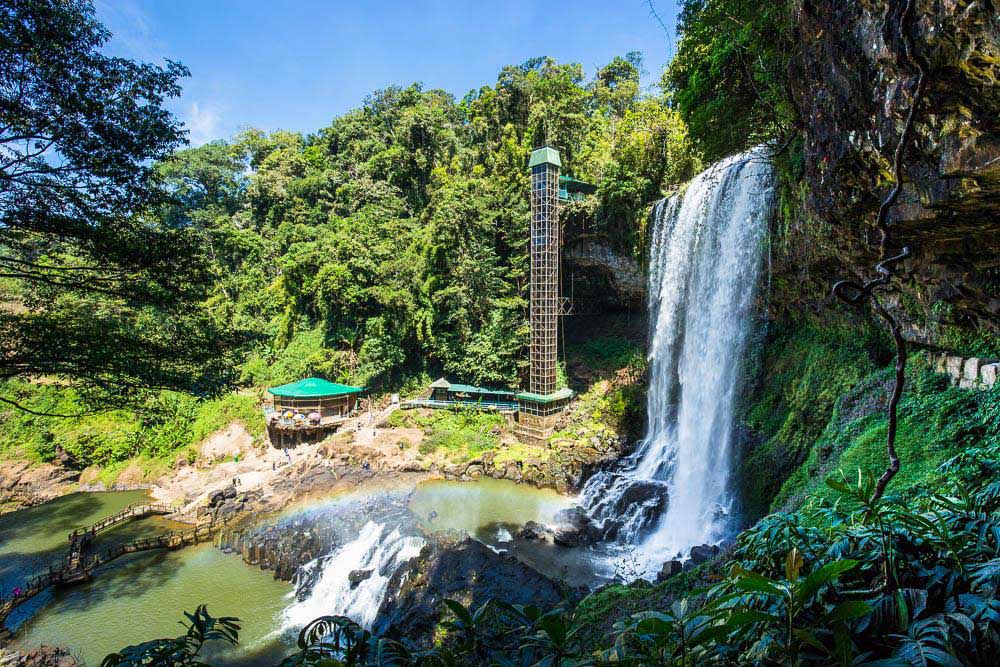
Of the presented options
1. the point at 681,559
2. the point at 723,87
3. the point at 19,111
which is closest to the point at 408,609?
the point at 681,559

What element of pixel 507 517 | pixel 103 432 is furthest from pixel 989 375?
pixel 103 432

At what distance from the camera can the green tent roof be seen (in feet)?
63.6

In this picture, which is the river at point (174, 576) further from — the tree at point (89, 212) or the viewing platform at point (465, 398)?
the tree at point (89, 212)

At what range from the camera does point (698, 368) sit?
43.6 ft

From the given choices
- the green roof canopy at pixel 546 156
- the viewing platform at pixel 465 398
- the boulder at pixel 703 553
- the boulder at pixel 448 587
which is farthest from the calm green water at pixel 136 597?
the green roof canopy at pixel 546 156

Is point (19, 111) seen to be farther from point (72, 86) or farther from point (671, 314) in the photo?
point (671, 314)

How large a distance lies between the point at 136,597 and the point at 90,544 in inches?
165

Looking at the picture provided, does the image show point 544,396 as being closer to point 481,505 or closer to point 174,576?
point 481,505

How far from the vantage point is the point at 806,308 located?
11305 mm

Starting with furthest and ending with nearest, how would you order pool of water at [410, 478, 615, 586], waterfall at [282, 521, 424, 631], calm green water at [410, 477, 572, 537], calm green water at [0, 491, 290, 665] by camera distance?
calm green water at [410, 477, 572, 537]
pool of water at [410, 478, 615, 586]
waterfall at [282, 521, 424, 631]
calm green water at [0, 491, 290, 665]

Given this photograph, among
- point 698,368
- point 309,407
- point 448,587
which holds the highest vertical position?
point 698,368

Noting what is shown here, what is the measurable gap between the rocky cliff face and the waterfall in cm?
1089

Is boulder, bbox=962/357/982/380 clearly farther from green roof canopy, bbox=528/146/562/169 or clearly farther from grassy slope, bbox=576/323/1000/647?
green roof canopy, bbox=528/146/562/169

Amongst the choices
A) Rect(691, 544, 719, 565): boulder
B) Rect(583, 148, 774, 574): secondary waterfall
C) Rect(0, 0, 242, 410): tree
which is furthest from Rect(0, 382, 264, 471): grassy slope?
Rect(691, 544, 719, 565): boulder
